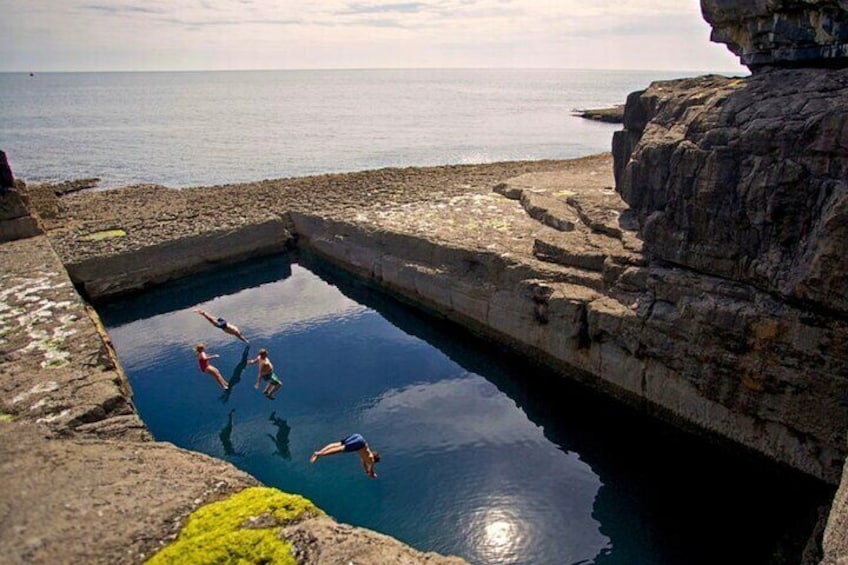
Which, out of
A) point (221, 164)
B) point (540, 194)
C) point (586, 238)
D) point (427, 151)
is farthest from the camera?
point (427, 151)

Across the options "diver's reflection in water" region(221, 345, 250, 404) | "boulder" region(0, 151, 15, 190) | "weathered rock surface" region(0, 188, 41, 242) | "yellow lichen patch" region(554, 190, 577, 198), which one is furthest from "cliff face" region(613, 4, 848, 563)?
"boulder" region(0, 151, 15, 190)

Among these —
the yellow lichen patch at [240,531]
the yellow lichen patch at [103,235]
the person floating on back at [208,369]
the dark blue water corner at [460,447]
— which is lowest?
the dark blue water corner at [460,447]

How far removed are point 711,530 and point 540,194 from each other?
14871 mm

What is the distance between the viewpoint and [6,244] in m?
19.7

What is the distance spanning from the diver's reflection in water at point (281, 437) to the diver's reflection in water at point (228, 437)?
0.79 m

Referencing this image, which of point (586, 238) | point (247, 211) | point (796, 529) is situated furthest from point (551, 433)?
point (247, 211)

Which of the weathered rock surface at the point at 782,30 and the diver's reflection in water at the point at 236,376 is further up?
the weathered rock surface at the point at 782,30

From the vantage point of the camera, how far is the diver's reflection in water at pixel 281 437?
492 inches

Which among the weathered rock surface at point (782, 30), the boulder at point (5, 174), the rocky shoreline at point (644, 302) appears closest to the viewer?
the rocky shoreline at point (644, 302)

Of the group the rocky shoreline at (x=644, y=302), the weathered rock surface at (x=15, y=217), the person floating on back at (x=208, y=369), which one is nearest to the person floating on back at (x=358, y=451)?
the rocky shoreline at (x=644, y=302)

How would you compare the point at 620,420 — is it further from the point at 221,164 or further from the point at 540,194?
the point at 221,164

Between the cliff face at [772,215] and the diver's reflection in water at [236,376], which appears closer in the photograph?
the cliff face at [772,215]

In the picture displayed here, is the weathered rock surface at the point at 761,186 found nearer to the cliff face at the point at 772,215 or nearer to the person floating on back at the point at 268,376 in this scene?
the cliff face at the point at 772,215

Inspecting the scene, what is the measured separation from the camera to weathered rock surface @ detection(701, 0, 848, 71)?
40.6ft
